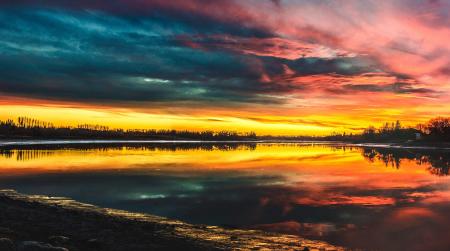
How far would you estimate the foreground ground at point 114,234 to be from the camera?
12.1m

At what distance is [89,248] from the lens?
1188cm

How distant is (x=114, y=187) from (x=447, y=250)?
1905 centimetres

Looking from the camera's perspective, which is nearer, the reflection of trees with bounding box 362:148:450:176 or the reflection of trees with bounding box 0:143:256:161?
the reflection of trees with bounding box 362:148:450:176

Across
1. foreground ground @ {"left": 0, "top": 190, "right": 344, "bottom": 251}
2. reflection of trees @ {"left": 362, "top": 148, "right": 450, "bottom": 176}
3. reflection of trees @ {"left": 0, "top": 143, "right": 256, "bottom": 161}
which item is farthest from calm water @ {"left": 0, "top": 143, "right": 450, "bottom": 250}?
reflection of trees @ {"left": 0, "top": 143, "right": 256, "bottom": 161}

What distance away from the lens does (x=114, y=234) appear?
1346cm

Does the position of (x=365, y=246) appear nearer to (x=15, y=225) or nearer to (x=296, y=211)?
(x=296, y=211)

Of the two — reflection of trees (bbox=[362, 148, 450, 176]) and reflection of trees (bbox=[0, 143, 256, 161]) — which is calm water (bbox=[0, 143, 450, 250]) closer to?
reflection of trees (bbox=[362, 148, 450, 176])

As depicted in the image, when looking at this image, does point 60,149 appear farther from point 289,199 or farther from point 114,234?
point 114,234

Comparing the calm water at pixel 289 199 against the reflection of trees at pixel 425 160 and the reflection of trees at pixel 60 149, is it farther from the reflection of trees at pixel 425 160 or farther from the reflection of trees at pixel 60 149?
the reflection of trees at pixel 60 149

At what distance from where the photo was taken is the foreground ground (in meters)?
12.1

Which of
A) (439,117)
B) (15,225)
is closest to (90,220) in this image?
(15,225)

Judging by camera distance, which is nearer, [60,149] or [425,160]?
[425,160]

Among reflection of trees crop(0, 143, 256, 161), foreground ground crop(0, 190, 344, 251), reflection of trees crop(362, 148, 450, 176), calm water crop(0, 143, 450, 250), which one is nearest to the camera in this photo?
foreground ground crop(0, 190, 344, 251)

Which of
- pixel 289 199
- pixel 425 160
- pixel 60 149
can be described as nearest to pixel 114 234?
pixel 289 199
